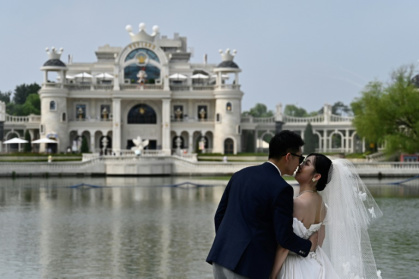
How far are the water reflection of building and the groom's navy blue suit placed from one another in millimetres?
62937

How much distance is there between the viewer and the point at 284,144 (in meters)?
6.69

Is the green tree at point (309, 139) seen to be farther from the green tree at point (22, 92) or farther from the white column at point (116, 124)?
the green tree at point (22, 92)

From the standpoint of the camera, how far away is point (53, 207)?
30.4 meters

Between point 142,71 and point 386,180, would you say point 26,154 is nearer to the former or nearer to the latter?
point 142,71

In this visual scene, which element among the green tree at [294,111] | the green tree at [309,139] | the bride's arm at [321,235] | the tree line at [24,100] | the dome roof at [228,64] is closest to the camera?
the bride's arm at [321,235]

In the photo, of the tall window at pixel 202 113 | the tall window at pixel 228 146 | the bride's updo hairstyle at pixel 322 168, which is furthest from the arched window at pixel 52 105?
the bride's updo hairstyle at pixel 322 168

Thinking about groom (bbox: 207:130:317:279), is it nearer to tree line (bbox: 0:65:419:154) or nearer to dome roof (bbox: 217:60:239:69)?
tree line (bbox: 0:65:419:154)

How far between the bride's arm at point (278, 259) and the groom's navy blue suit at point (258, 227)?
6 cm

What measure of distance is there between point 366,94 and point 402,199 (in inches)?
981

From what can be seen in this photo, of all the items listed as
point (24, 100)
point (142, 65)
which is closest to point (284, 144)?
point (142, 65)

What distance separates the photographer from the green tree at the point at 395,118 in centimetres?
5188

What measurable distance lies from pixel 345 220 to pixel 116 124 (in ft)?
212

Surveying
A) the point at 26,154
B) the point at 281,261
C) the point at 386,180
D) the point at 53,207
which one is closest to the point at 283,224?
the point at 281,261

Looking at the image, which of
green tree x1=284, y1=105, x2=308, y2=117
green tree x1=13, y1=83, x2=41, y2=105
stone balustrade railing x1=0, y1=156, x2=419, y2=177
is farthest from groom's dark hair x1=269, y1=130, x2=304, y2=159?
green tree x1=284, y1=105, x2=308, y2=117
